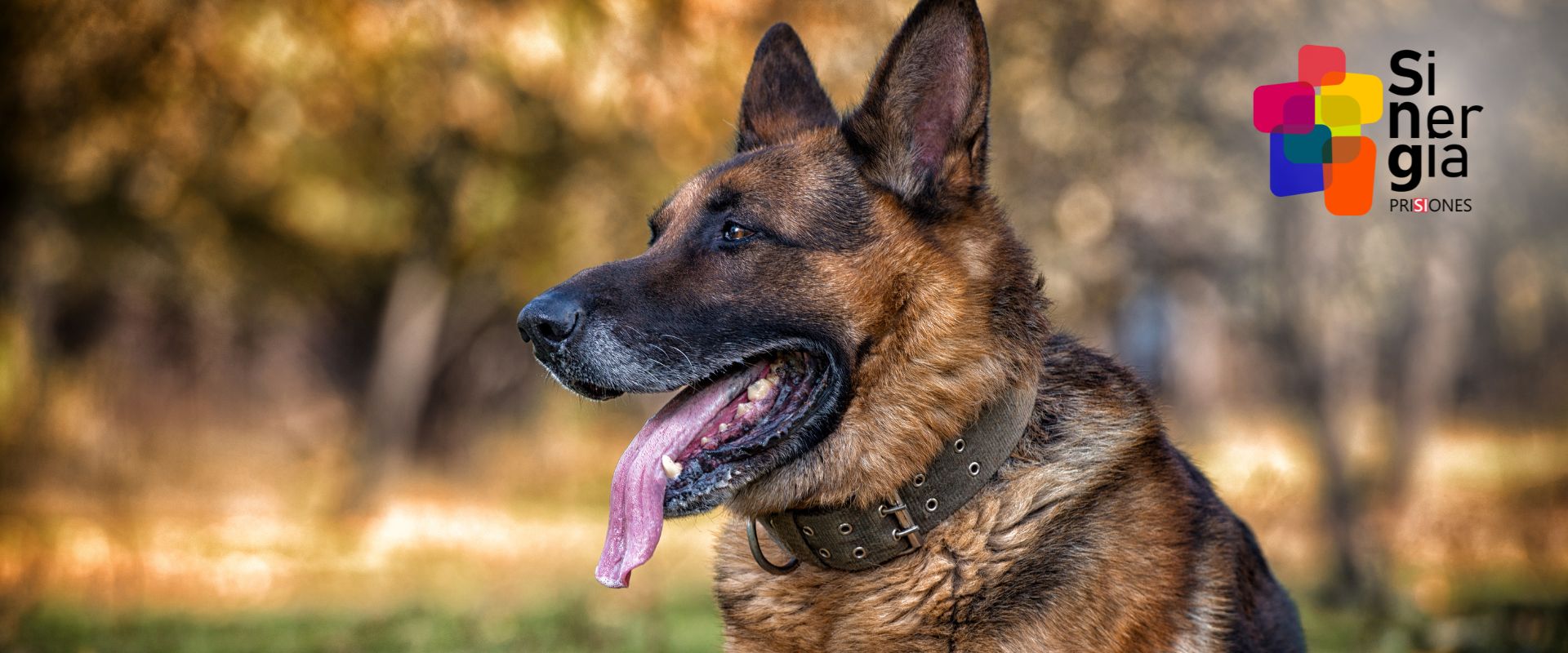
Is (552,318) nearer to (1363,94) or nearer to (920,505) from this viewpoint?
(920,505)

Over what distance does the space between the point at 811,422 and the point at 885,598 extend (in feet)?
1.60

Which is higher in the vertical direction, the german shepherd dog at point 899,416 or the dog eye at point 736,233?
the dog eye at point 736,233

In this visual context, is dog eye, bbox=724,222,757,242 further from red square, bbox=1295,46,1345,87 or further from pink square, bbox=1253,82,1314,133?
red square, bbox=1295,46,1345,87

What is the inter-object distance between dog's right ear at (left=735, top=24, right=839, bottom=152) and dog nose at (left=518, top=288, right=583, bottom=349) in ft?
3.79

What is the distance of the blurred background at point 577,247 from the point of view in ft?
25.4

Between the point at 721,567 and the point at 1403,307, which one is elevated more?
the point at 1403,307

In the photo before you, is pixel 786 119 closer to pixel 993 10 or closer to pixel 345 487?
pixel 993 10

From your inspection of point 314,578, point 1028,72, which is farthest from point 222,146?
point 1028,72

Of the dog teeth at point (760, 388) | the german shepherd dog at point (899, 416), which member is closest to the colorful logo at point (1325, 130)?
the german shepherd dog at point (899, 416)

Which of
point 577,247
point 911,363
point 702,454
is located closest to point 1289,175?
point 911,363

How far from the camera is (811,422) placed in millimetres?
3158

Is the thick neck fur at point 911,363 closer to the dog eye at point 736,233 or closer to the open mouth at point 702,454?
the open mouth at point 702,454

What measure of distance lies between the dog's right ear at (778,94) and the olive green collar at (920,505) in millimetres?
1399

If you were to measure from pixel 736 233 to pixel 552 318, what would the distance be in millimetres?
595
